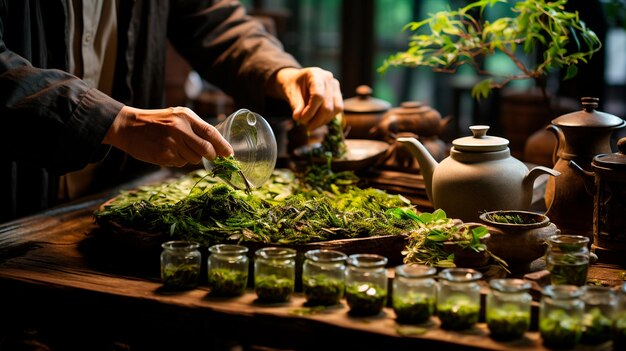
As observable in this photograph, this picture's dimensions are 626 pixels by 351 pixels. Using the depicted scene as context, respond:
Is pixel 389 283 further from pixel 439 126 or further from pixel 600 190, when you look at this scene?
pixel 439 126

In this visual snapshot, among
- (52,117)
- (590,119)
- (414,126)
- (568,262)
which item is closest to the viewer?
(568,262)

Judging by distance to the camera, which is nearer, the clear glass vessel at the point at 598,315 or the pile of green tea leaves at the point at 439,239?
the clear glass vessel at the point at 598,315

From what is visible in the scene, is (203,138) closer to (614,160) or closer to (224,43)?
(614,160)

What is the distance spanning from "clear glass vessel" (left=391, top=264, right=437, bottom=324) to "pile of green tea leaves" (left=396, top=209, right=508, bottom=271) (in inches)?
8.3

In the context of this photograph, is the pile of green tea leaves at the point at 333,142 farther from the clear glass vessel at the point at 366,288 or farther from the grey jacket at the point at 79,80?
the clear glass vessel at the point at 366,288

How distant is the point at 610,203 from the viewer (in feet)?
6.59

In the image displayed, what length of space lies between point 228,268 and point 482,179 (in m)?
0.74

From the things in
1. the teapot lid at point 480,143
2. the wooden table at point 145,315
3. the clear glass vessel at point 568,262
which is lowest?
the wooden table at point 145,315

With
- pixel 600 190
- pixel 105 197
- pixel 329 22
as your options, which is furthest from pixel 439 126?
pixel 329 22

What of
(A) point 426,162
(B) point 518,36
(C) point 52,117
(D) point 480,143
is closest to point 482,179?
(D) point 480,143

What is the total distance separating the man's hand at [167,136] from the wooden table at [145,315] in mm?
282

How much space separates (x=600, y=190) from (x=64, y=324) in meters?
1.42

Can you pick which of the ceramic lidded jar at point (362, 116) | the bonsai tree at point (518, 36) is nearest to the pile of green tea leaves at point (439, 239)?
the bonsai tree at point (518, 36)

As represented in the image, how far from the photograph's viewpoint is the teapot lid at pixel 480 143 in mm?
2131
